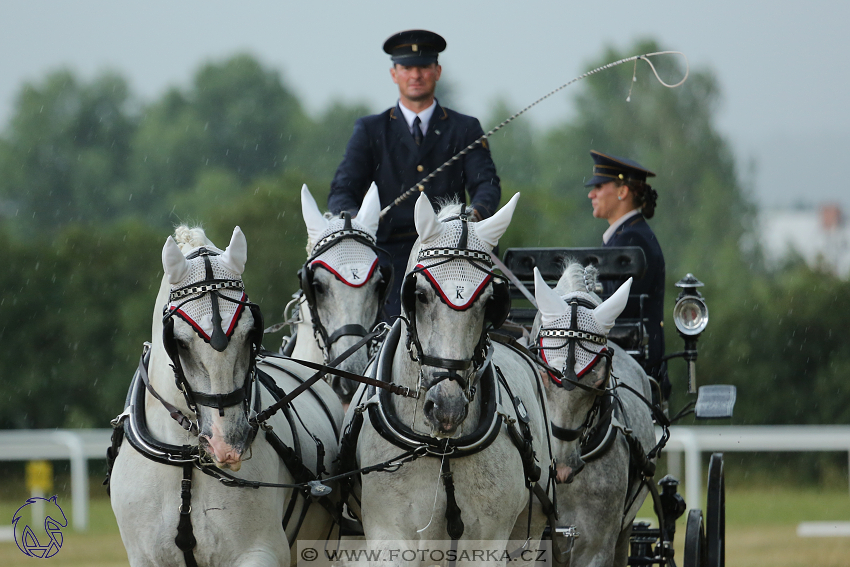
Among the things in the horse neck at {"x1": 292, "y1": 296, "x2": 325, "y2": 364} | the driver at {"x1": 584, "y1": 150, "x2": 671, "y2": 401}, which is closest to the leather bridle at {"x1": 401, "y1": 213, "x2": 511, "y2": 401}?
the horse neck at {"x1": 292, "y1": 296, "x2": 325, "y2": 364}

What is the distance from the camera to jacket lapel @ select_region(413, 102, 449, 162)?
6.21 meters

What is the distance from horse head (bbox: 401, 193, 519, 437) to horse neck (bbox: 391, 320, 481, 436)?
0.13 meters

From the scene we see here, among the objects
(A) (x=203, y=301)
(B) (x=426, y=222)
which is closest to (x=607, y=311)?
(B) (x=426, y=222)

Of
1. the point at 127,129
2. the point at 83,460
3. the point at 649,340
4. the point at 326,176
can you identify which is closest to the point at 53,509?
the point at 83,460

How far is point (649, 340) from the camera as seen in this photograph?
684cm

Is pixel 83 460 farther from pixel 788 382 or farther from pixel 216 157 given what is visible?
pixel 216 157

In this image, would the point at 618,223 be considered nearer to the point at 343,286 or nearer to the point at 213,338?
the point at 343,286

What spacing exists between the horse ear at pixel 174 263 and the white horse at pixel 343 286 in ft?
3.92

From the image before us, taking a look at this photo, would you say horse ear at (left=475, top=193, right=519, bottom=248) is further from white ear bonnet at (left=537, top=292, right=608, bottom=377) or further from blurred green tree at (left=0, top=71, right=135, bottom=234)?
blurred green tree at (left=0, top=71, right=135, bottom=234)

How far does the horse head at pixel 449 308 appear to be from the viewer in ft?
12.2

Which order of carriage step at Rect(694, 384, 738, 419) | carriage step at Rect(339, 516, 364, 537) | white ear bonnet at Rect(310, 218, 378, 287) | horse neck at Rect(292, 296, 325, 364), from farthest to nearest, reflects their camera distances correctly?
carriage step at Rect(694, 384, 738, 419), horse neck at Rect(292, 296, 325, 364), white ear bonnet at Rect(310, 218, 378, 287), carriage step at Rect(339, 516, 364, 537)

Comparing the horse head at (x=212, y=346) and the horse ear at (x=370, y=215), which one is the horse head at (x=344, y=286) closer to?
the horse ear at (x=370, y=215)

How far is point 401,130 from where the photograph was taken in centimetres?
625

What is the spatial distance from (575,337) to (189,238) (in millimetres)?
1858
